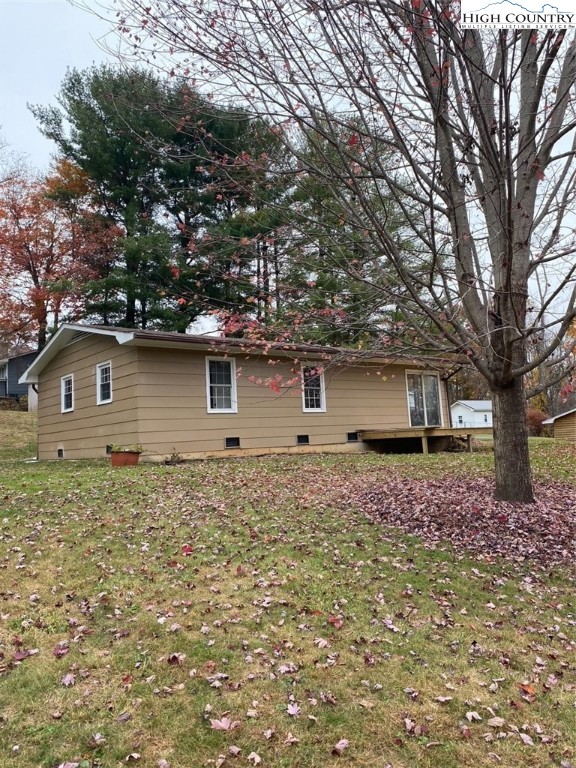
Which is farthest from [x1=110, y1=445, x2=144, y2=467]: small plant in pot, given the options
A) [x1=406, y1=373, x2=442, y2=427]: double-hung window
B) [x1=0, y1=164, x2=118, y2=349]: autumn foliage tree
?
[x1=0, y1=164, x2=118, y2=349]: autumn foliage tree

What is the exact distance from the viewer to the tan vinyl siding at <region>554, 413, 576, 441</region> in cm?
2169

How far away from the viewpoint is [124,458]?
415 inches

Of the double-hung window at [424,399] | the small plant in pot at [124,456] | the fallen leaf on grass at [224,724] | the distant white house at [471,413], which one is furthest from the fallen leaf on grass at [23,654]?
the distant white house at [471,413]

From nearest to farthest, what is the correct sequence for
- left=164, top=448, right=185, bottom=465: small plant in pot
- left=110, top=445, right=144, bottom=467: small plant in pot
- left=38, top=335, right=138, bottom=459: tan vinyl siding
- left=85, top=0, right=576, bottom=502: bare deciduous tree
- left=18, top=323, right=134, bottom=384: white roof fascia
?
left=85, top=0, right=576, bottom=502: bare deciduous tree < left=110, top=445, right=144, bottom=467: small plant in pot < left=18, top=323, right=134, bottom=384: white roof fascia < left=164, top=448, right=185, bottom=465: small plant in pot < left=38, top=335, right=138, bottom=459: tan vinyl siding

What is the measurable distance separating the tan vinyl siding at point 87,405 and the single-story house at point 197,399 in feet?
0.08

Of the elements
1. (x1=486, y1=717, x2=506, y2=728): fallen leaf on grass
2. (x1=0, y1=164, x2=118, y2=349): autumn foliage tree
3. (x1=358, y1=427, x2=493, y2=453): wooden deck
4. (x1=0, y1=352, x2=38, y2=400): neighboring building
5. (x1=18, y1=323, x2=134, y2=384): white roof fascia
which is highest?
(x1=0, y1=164, x2=118, y2=349): autumn foliage tree

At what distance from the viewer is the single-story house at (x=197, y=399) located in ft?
37.4

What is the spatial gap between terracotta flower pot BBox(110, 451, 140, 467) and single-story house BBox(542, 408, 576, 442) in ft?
58.9

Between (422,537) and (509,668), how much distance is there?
2.27 meters

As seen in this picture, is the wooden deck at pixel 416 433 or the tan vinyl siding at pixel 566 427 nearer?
the wooden deck at pixel 416 433

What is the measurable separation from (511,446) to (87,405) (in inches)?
409

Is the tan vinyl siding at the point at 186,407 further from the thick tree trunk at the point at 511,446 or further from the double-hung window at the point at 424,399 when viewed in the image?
the thick tree trunk at the point at 511,446

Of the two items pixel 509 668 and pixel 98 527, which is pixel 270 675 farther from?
pixel 98 527

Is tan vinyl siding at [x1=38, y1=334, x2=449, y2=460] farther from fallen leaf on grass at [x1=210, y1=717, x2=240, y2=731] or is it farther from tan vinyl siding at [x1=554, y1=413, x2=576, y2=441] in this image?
tan vinyl siding at [x1=554, y1=413, x2=576, y2=441]
